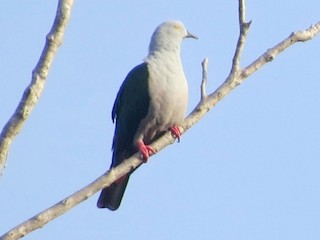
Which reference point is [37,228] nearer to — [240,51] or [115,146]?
[240,51]

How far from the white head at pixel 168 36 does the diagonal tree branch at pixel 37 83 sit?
325 centimetres

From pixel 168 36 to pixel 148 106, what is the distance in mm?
807

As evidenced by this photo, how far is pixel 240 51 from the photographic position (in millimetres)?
5539

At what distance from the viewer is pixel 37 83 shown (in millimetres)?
3982

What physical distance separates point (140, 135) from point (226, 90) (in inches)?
66.8

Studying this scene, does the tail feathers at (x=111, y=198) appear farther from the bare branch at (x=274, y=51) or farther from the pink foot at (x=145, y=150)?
the bare branch at (x=274, y=51)

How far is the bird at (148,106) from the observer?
22.5ft

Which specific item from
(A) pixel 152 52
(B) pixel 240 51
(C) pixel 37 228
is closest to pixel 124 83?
(A) pixel 152 52

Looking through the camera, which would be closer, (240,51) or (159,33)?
(240,51)

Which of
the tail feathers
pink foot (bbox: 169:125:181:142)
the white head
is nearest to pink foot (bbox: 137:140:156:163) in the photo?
pink foot (bbox: 169:125:181:142)

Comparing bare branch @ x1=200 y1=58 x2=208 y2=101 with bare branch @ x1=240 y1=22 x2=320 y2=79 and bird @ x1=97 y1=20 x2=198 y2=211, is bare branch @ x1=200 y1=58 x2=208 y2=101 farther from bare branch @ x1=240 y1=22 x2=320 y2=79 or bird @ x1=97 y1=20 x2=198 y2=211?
bird @ x1=97 y1=20 x2=198 y2=211

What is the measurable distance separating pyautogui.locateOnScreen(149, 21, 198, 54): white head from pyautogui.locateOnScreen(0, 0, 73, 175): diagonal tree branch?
3248mm

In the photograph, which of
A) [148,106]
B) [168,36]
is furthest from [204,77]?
[168,36]

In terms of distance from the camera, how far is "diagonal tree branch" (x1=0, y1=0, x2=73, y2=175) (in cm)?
390
